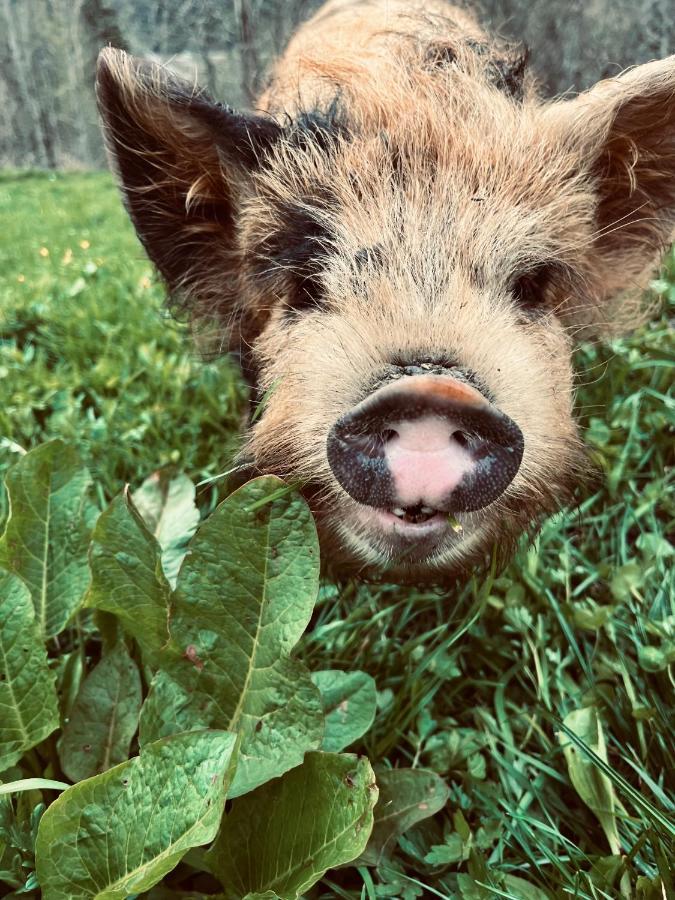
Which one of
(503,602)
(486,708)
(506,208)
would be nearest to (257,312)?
(506,208)

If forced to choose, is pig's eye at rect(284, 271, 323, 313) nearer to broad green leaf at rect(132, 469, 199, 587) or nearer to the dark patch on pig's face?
the dark patch on pig's face

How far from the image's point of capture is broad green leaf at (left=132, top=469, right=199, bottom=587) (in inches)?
85.1

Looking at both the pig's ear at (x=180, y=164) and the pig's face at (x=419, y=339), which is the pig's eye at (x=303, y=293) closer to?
the pig's face at (x=419, y=339)

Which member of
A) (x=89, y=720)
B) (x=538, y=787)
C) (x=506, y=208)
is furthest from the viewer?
(x=506, y=208)

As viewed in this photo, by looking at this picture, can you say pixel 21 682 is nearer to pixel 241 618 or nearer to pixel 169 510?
pixel 241 618

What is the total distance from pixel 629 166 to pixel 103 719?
2264 millimetres

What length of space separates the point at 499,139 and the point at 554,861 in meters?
1.93

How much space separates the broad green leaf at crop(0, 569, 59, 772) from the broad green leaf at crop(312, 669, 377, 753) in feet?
2.01

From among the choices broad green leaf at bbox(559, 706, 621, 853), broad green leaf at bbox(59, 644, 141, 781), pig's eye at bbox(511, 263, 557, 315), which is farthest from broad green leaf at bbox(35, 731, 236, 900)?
pig's eye at bbox(511, 263, 557, 315)

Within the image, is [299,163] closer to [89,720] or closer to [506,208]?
[506,208]

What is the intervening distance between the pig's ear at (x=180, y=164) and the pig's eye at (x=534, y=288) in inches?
34.7

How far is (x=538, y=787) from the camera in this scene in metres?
1.82

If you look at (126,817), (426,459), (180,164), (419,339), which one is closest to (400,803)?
(126,817)

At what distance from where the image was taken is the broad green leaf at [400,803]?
164cm
